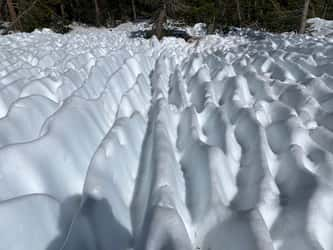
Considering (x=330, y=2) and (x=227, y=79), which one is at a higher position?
(x=227, y=79)

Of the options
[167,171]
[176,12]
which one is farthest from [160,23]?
[167,171]

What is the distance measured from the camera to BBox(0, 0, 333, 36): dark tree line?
7614mm

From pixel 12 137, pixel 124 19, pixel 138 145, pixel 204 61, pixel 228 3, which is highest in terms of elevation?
pixel 12 137

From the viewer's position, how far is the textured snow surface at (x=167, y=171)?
0.67 m

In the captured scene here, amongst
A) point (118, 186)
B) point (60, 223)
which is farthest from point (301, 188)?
point (60, 223)

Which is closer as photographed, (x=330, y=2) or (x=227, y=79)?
(x=227, y=79)

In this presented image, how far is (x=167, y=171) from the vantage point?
0.86 metres

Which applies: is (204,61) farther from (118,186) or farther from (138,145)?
(118,186)

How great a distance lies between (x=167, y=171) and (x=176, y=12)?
7562 millimetres

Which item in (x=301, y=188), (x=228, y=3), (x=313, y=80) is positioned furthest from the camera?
(x=228, y=3)

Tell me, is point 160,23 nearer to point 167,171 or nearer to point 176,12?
point 176,12

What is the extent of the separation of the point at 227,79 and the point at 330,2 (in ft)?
52.4

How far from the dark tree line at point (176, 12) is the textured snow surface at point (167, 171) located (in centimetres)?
581

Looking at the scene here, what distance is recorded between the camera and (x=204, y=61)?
257 cm
